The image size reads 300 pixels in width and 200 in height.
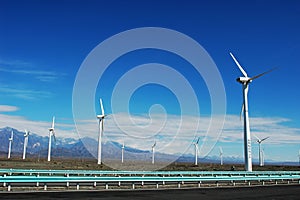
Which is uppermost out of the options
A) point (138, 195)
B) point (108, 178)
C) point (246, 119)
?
point (246, 119)

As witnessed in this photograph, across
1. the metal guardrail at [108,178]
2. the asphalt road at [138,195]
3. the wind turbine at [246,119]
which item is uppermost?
the wind turbine at [246,119]

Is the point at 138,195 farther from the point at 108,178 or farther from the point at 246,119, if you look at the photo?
the point at 246,119

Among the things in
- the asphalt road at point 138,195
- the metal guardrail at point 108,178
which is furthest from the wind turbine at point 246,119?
the asphalt road at point 138,195

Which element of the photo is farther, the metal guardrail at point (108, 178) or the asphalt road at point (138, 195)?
the metal guardrail at point (108, 178)

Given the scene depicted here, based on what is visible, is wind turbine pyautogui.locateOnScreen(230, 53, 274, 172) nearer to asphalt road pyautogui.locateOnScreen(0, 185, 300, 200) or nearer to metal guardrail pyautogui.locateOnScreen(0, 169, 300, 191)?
metal guardrail pyautogui.locateOnScreen(0, 169, 300, 191)

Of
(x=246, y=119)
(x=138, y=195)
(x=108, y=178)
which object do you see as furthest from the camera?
(x=246, y=119)

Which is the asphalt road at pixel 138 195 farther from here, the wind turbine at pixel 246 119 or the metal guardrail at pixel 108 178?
the wind turbine at pixel 246 119

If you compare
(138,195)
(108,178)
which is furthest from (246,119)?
(138,195)

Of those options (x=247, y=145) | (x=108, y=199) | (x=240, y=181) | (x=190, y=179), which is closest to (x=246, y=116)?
(x=247, y=145)

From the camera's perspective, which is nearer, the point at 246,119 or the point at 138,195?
the point at 138,195

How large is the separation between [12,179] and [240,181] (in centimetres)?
2153

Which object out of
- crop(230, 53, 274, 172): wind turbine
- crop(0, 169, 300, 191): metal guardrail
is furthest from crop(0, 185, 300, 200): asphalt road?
crop(230, 53, 274, 172): wind turbine

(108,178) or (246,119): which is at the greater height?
(246,119)

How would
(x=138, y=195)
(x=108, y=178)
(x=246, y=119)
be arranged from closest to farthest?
(x=138, y=195) < (x=108, y=178) < (x=246, y=119)
